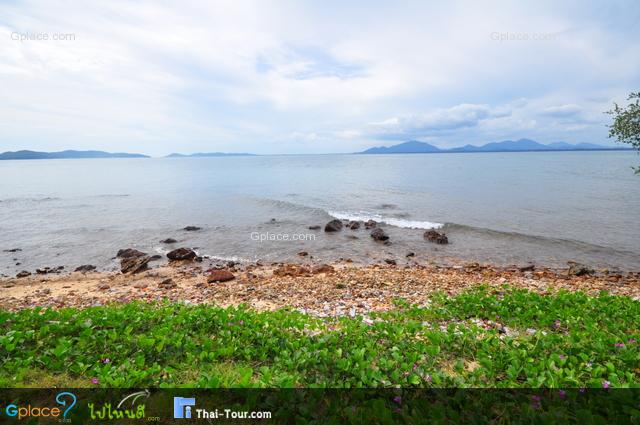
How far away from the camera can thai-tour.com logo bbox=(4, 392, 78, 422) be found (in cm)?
412

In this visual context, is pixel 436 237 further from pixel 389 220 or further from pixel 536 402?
pixel 536 402

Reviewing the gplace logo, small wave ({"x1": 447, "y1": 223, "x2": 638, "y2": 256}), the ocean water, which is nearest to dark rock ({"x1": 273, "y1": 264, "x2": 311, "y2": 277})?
the ocean water

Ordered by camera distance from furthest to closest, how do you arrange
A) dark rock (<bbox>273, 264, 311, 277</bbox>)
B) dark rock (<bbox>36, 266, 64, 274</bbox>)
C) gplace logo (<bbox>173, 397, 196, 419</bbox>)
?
dark rock (<bbox>36, 266, 64, 274</bbox>)
dark rock (<bbox>273, 264, 311, 277</bbox>)
gplace logo (<bbox>173, 397, 196, 419</bbox>)

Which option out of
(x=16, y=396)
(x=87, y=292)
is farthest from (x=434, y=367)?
(x=87, y=292)

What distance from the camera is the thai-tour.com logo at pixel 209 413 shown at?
13.7 feet

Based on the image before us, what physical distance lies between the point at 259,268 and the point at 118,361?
14.2 m

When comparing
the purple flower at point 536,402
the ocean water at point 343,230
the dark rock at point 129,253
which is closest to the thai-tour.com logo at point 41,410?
the purple flower at point 536,402

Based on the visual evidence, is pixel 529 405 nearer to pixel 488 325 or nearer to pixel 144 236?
pixel 488 325

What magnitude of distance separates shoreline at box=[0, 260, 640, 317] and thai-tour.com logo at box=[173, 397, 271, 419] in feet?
20.1

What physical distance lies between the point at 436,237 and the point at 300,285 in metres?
15.8

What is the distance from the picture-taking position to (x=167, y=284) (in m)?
16.2

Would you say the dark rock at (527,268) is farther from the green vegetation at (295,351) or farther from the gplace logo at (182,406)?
the gplace logo at (182,406)

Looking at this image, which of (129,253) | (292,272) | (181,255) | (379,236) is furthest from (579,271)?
(129,253)

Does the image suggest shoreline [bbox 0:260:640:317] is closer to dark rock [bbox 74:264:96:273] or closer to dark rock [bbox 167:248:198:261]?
dark rock [bbox 74:264:96:273]
